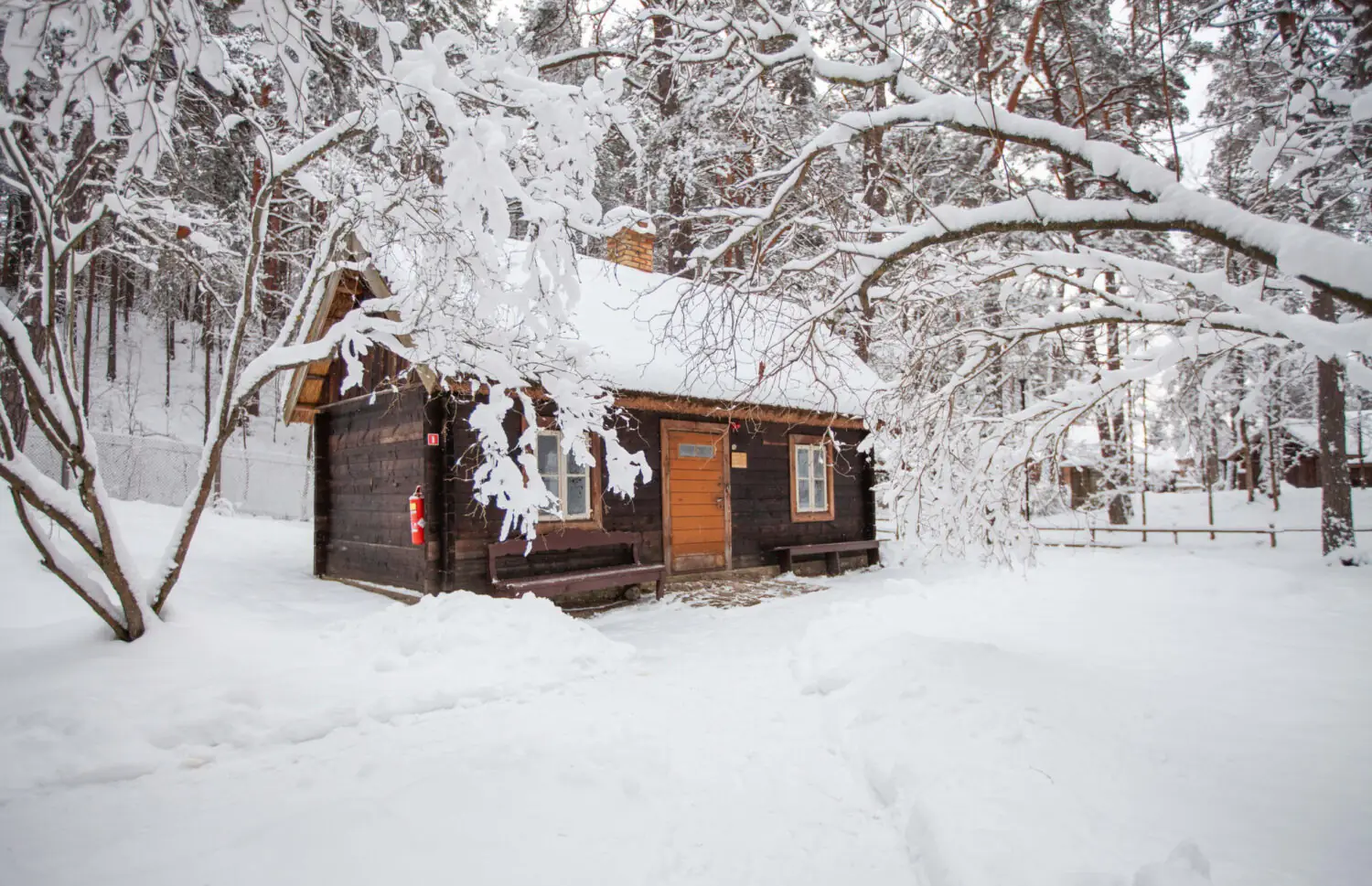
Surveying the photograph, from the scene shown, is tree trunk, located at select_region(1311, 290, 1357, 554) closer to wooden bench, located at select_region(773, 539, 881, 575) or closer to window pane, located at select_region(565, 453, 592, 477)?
wooden bench, located at select_region(773, 539, 881, 575)

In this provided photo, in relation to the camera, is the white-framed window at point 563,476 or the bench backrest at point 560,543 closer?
the bench backrest at point 560,543

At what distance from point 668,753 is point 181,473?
19.5 metres

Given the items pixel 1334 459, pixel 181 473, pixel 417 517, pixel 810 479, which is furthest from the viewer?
pixel 181 473

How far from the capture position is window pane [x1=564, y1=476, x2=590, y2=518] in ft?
29.4

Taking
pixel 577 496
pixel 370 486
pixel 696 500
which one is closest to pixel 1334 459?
pixel 696 500

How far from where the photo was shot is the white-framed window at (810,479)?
12.1 metres

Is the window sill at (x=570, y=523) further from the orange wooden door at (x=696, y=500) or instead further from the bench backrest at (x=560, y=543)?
the orange wooden door at (x=696, y=500)

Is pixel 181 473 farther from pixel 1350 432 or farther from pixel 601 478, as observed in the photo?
pixel 1350 432

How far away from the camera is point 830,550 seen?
11859mm

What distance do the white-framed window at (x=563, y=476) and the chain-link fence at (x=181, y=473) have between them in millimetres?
6884

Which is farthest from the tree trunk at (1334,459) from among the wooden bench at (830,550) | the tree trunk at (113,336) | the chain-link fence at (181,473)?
the tree trunk at (113,336)

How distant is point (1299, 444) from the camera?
2894 centimetres

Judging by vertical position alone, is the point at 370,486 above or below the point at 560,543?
above

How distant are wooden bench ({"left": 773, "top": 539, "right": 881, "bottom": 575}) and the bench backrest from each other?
10.5 ft
